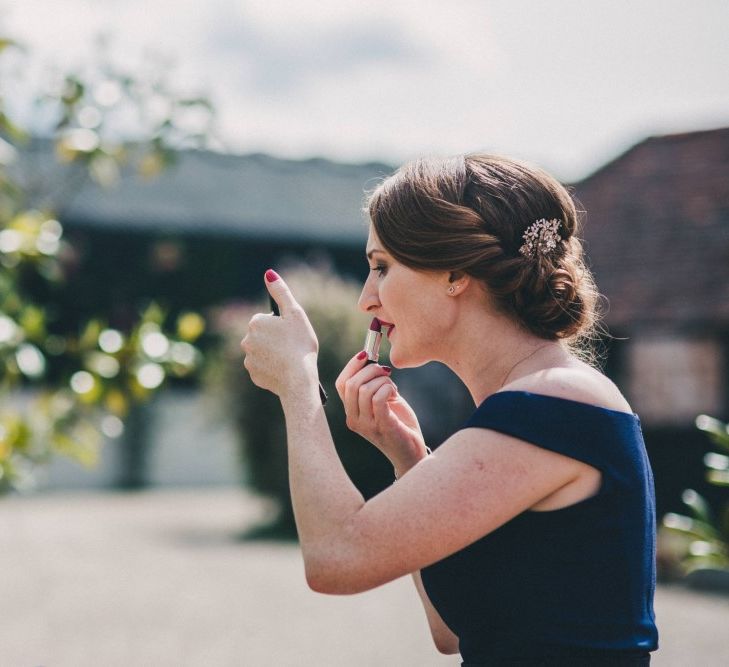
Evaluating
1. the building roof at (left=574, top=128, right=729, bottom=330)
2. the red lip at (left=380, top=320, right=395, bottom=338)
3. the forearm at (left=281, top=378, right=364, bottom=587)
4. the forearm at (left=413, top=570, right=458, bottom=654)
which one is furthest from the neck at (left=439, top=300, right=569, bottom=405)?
the building roof at (left=574, top=128, right=729, bottom=330)

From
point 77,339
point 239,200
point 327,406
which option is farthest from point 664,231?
point 77,339

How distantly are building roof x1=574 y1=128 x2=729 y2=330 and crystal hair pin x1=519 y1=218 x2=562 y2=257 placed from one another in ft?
37.1

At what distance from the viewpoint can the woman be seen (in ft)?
5.82

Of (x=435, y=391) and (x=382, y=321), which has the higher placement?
(x=382, y=321)

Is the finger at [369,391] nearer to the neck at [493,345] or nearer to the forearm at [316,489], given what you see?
the neck at [493,345]

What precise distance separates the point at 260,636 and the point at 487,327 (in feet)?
22.2

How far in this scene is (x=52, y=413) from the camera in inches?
106

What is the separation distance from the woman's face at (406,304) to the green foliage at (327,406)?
10640 mm

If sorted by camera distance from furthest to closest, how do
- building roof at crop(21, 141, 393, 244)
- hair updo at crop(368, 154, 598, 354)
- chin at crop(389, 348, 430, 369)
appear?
building roof at crop(21, 141, 393, 244) < chin at crop(389, 348, 430, 369) < hair updo at crop(368, 154, 598, 354)

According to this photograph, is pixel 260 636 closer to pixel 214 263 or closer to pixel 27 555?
pixel 27 555

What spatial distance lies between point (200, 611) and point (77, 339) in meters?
6.95

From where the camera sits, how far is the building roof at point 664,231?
13.4 m

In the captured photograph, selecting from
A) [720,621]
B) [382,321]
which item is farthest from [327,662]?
[382,321]

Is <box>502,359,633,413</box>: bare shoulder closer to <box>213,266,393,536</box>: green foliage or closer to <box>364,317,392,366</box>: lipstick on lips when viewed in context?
<box>364,317,392,366</box>: lipstick on lips
